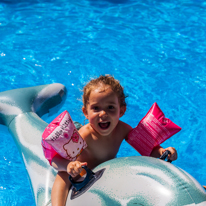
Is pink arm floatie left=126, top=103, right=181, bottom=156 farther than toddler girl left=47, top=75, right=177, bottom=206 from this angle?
Yes

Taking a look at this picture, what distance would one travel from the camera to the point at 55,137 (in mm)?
→ 1980

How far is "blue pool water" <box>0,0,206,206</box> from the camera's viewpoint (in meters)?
3.94

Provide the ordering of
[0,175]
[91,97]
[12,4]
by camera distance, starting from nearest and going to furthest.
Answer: [91,97], [0,175], [12,4]

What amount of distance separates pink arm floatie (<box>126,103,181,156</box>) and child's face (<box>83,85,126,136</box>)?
11.9 inches

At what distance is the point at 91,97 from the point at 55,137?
37 centimetres

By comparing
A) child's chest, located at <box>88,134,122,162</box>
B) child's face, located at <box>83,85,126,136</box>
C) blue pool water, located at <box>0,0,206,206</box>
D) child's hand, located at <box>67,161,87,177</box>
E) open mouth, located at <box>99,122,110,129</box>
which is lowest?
blue pool water, located at <box>0,0,206,206</box>

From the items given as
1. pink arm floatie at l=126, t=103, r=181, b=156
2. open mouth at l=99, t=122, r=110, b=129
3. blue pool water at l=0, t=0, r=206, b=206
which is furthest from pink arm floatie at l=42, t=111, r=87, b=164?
blue pool water at l=0, t=0, r=206, b=206

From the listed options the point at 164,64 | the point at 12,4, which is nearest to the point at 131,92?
the point at 164,64

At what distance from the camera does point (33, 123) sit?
9.64 ft

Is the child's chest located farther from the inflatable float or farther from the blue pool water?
the blue pool water

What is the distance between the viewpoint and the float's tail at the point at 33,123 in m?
2.50

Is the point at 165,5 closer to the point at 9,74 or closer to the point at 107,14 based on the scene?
the point at 107,14

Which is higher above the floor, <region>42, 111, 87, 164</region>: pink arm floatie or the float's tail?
<region>42, 111, 87, 164</region>: pink arm floatie

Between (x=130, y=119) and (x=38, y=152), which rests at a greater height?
(x=38, y=152)
